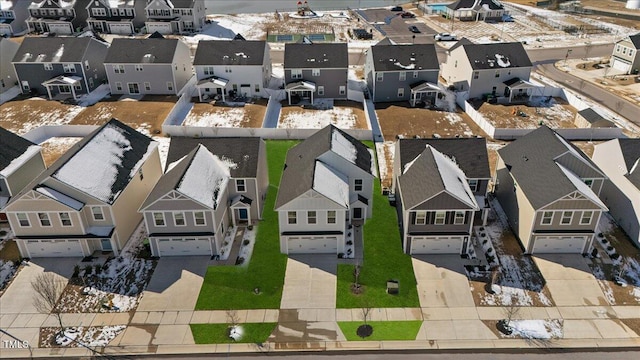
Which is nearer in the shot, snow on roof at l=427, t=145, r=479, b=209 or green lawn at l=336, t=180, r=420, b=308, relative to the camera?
green lawn at l=336, t=180, r=420, b=308

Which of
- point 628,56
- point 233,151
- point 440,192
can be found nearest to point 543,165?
point 440,192

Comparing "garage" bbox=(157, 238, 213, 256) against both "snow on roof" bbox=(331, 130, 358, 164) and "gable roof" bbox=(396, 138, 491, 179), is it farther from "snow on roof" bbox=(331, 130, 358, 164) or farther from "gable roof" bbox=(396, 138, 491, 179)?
"gable roof" bbox=(396, 138, 491, 179)

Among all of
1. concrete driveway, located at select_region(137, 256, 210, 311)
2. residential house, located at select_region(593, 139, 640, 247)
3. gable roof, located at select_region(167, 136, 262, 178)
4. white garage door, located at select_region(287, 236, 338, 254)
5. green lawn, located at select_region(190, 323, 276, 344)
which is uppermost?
gable roof, located at select_region(167, 136, 262, 178)

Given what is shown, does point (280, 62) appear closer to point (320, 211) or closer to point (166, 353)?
point (320, 211)

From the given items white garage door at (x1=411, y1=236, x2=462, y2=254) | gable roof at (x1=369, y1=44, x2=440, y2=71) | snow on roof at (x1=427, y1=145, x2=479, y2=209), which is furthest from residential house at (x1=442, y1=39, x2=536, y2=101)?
white garage door at (x1=411, y1=236, x2=462, y2=254)

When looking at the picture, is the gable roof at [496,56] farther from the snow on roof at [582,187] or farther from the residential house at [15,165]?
the residential house at [15,165]

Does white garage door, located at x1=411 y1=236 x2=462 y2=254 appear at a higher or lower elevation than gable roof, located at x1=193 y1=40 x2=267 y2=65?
lower

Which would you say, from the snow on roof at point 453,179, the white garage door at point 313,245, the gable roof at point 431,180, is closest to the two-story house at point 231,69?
the gable roof at point 431,180
